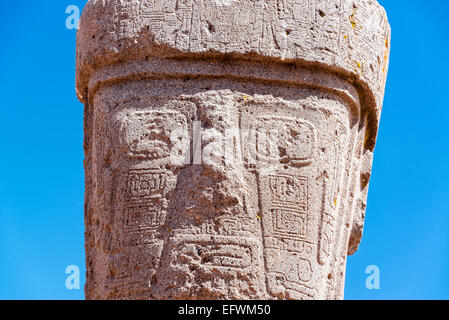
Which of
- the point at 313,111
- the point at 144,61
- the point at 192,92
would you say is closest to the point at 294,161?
the point at 313,111

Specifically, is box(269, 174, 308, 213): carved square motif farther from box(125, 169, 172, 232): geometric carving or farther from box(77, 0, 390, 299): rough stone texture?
box(125, 169, 172, 232): geometric carving

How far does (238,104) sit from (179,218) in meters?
0.61

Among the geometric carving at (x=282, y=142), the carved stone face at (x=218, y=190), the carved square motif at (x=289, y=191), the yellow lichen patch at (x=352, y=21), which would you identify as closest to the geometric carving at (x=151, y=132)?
the carved stone face at (x=218, y=190)

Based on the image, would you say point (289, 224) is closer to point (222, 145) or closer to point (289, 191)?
point (289, 191)

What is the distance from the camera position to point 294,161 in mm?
4566

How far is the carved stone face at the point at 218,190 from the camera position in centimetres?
438

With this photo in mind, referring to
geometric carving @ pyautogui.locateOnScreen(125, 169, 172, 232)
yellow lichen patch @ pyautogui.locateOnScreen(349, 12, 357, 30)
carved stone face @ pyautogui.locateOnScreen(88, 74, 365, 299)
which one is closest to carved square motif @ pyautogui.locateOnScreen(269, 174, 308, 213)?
carved stone face @ pyautogui.locateOnScreen(88, 74, 365, 299)

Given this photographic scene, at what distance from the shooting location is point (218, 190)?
4441 millimetres

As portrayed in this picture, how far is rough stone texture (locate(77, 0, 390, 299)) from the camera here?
440 cm

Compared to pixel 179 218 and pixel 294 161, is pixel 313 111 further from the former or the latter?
pixel 179 218

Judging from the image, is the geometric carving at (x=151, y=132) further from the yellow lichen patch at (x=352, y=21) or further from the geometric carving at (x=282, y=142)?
the yellow lichen patch at (x=352, y=21)

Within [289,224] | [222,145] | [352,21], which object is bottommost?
[289,224]

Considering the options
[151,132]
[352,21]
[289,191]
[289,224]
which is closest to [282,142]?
[289,191]

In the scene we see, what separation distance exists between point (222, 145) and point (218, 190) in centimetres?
22
